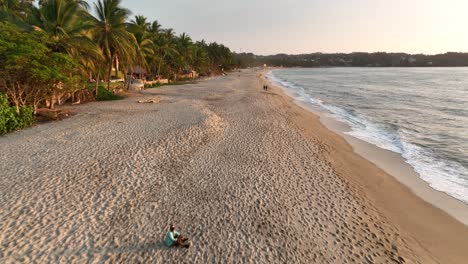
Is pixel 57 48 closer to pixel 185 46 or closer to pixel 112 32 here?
pixel 112 32

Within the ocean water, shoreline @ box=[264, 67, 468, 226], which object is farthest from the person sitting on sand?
the ocean water

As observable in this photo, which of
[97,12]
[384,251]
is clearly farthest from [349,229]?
[97,12]

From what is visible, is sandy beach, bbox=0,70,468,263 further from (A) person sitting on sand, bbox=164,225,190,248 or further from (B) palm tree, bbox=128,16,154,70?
(B) palm tree, bbox=128,16,154,70

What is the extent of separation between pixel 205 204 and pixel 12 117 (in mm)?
12671

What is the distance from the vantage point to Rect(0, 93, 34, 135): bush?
13734 millimetres

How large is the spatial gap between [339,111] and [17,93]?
25.4 m

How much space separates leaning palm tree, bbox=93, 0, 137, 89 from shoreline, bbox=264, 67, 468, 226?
61.5 feet

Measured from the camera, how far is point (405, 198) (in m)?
9.72

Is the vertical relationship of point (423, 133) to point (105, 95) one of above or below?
below

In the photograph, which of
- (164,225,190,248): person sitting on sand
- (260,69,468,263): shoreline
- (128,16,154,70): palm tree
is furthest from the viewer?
(128,16,154,70): palm tree

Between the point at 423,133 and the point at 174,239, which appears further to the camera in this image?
the point at 423,133

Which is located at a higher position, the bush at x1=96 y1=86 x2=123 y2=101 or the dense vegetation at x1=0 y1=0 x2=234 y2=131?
the dense vegetation at x1=0 y1=0 x2=234 y2=131

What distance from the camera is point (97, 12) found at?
24.2 m

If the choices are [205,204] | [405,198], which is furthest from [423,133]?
[205,204]
